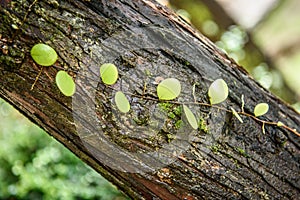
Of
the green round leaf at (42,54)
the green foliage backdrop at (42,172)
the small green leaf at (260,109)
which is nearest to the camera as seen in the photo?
the green round leaf at (42,54)

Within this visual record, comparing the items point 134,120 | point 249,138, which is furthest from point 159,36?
point 249,138

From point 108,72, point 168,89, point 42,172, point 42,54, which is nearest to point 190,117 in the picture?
point 168,89

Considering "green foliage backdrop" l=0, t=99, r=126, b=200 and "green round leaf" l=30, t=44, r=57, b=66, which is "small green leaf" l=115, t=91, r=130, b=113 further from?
"green foliage backdrop" l=0, t=99, r=126, b=200

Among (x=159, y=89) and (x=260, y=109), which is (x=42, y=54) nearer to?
(x=159, y=89)

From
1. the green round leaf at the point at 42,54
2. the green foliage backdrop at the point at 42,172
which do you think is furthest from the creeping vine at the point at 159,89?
the green foliage backdrop at the point at 42,172

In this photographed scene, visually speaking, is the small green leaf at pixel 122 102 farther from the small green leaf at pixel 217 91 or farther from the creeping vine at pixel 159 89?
the small green leaf at pixel 217 91

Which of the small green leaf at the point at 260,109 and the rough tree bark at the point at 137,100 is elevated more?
the small green leaf at the point at 260,109

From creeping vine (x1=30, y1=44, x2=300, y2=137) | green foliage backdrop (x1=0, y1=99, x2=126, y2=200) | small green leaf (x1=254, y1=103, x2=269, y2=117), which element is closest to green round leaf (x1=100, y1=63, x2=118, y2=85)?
creeping vine (x1=30, y1=44, x2=300, y2=137)
